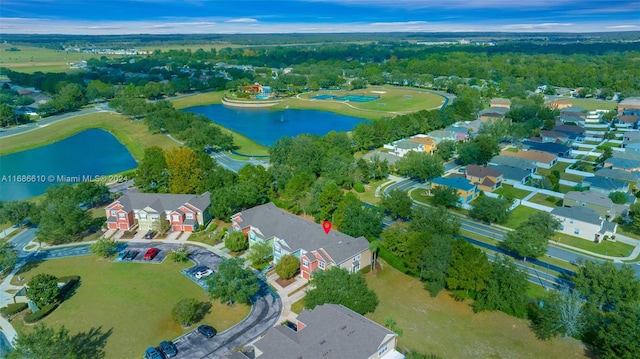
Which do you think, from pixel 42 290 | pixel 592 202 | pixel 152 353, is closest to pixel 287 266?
pixel 152 353

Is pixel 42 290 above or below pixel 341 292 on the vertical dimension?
below

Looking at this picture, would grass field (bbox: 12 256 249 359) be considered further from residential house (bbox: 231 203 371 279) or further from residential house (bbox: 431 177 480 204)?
residential house (bbox: 431 177 480 204)

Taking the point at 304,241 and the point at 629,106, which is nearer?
the point at 304,241

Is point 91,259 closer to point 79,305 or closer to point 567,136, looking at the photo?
point 79,305

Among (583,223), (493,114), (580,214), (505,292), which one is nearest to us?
(505,292)

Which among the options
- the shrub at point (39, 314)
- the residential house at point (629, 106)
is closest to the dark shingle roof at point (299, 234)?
the shrub at point (39, 314)

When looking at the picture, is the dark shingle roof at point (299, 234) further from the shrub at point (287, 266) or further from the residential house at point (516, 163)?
the residential house at point (516, 163)

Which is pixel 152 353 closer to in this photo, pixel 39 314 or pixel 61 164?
pixel 39 314
